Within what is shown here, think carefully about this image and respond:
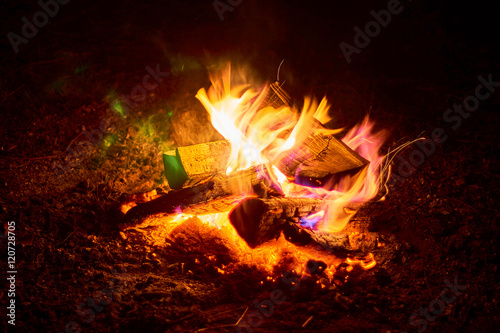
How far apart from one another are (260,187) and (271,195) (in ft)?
0.50

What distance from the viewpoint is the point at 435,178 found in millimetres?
3809

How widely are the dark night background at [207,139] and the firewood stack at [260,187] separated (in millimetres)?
418

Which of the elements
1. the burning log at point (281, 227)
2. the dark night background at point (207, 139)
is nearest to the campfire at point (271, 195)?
the burning log at point (281, 227)

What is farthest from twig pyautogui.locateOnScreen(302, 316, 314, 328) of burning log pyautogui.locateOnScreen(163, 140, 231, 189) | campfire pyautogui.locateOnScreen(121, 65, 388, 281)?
burning log pyautogui.locateOnScreen(163, 140, 231, 189)

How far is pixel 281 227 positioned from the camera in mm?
3236

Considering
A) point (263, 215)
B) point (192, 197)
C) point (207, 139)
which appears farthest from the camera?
point (207, 139)

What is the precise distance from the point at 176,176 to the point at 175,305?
4.70 ft

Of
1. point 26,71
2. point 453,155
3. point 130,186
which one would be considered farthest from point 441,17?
point 26,71

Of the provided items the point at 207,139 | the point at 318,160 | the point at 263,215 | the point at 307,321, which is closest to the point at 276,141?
the point at 318,160

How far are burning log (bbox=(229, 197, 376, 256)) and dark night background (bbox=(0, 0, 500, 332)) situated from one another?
35 cm

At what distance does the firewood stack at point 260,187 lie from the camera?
3.12 metres

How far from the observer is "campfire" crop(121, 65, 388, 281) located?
3102mm

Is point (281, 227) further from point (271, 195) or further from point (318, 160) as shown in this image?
point (318, 160)

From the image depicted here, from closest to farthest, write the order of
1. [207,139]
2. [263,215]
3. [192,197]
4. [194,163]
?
[263,215] → [192,197] → [194,163] → [207,139]
